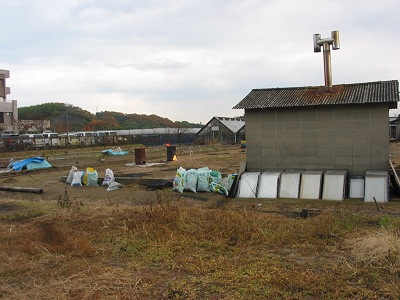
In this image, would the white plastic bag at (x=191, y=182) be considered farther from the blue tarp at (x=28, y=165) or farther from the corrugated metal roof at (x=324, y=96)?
the blue tarp at (x=28, y=165)

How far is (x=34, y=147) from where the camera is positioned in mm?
37344

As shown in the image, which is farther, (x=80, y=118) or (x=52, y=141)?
(x=80, y=118)

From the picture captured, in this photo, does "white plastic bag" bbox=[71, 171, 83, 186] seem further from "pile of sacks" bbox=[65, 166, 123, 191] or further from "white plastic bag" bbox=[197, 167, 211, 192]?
"white plastic bag" bbox=[197, 167, 211, 192]

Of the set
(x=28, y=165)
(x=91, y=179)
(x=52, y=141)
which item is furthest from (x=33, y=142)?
(x=91, y=179)

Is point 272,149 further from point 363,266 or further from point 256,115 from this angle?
point 363,266

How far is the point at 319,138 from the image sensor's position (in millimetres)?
12352

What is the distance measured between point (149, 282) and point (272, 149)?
9.24 m

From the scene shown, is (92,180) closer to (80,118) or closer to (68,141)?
(68,141)

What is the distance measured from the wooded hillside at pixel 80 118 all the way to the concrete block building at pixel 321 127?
77.2m

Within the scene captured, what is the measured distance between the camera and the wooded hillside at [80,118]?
90938 mm

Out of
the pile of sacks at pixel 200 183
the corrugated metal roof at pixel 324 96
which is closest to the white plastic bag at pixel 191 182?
the pile of sacks at pixel 200 183

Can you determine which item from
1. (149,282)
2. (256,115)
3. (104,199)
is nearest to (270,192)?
(256,115)

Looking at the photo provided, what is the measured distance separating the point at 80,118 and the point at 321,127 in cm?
9298

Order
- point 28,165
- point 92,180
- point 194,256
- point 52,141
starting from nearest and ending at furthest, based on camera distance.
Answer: point 194,256 → point 92,180 → point 28,165 → point 52,141
